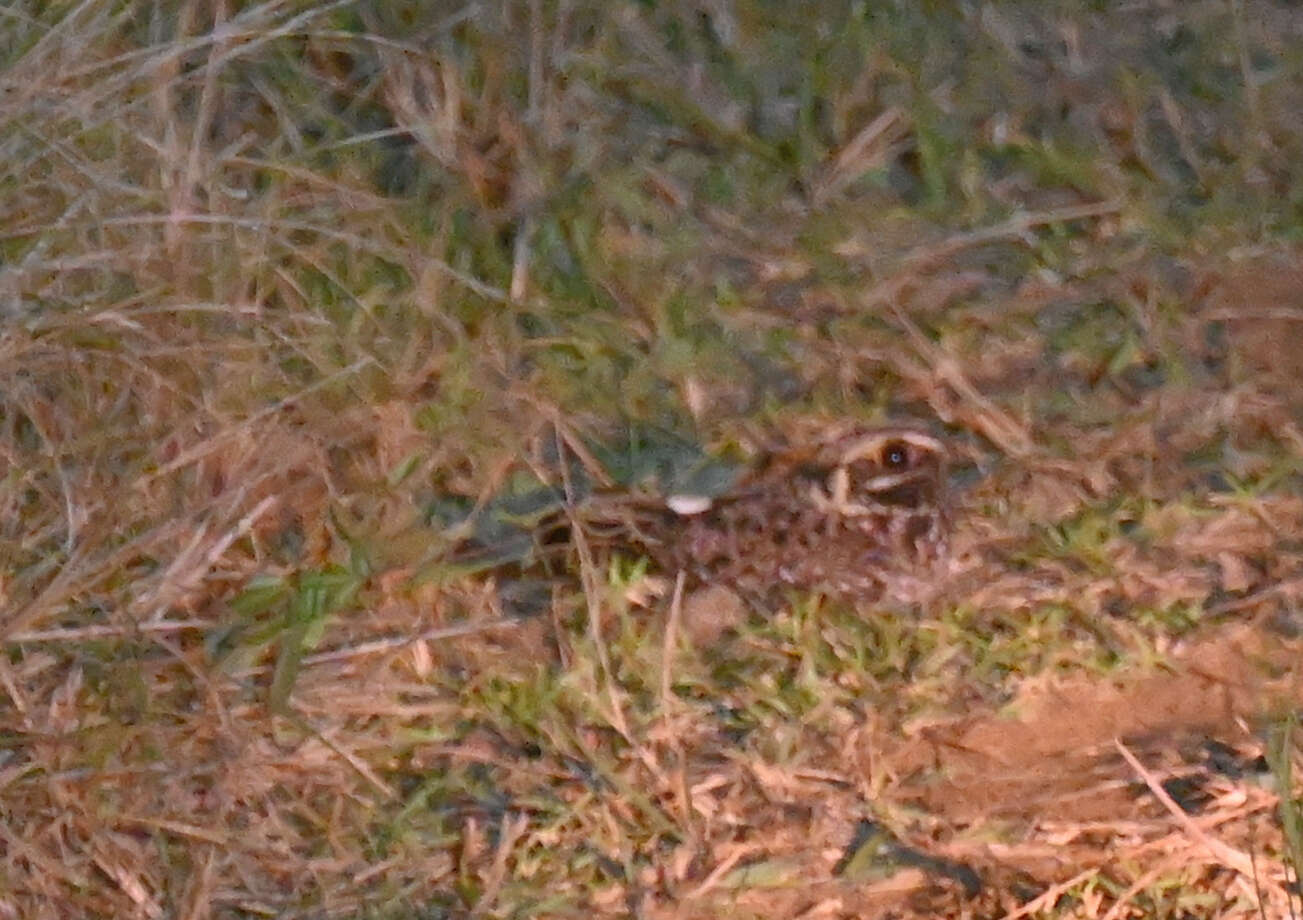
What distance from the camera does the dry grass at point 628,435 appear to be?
1.59 m

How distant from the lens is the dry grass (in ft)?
A: 5.23

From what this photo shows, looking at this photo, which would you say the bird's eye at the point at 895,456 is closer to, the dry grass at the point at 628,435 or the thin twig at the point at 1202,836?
the dry grass at the point at 628,435

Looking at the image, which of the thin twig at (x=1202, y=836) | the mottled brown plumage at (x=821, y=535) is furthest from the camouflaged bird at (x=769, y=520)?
the thin twig at (x=1202, y=836)

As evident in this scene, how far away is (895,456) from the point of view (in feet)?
5.91

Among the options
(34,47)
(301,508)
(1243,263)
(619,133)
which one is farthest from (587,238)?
(1243,263)

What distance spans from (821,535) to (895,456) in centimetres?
15

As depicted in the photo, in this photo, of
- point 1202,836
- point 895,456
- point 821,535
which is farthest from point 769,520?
point 1202,836

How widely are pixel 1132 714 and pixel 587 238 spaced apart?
0.91 m

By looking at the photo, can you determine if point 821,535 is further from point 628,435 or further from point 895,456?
point 628,435

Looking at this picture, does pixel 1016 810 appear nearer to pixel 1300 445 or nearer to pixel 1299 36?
pixel 1300 445

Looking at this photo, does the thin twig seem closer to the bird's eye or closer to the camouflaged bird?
the camouflaged bird

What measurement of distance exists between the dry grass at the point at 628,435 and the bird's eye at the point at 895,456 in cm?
6

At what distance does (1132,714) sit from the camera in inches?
64.9

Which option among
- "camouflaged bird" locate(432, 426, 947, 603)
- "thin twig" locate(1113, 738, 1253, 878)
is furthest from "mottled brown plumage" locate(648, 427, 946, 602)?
"thin twig" locate(1113, 738, 1253, 878)
